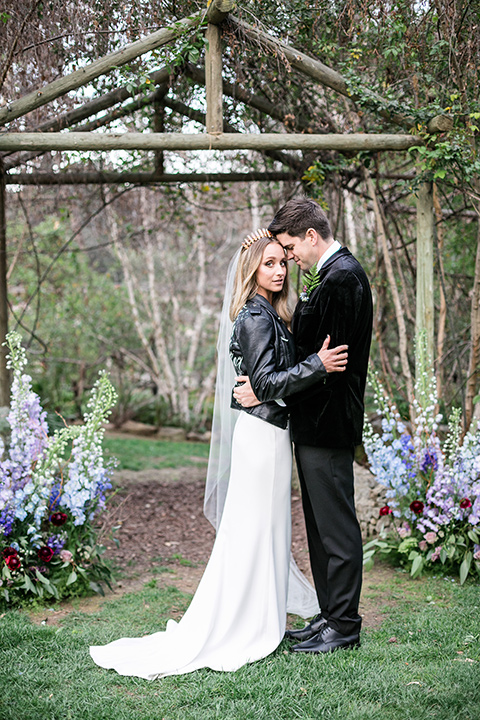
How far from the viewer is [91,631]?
3.44 m

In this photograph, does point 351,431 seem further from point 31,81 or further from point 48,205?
point 48,205

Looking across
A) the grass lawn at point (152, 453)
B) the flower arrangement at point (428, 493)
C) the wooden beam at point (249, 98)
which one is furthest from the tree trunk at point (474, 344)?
the grass lawn at point (152, 453)

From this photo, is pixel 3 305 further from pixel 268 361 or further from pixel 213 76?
pixel 268 361

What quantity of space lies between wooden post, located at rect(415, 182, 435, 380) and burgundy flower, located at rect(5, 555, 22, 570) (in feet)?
9.92

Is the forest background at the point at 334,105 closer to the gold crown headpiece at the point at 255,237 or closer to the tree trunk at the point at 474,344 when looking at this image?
the tree trunk at the point at 474,344

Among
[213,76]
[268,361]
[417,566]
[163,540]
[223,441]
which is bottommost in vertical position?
[163,540]

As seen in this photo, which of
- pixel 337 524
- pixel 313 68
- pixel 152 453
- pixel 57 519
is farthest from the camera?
pixel 152 453

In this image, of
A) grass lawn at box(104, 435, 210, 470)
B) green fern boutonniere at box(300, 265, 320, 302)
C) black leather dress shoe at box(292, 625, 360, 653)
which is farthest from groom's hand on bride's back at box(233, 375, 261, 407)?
Result: grass lawn at box(104, 435, 210, 470)

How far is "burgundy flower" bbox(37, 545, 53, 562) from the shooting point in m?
3.80

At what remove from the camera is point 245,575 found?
3.08 meters

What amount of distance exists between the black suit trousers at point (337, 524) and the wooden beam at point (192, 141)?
7.23ft

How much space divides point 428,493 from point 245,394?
1774 millimetres

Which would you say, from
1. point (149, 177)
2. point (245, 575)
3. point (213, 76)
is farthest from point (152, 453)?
point (245, 575)

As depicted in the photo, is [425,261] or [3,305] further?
[3,305]
